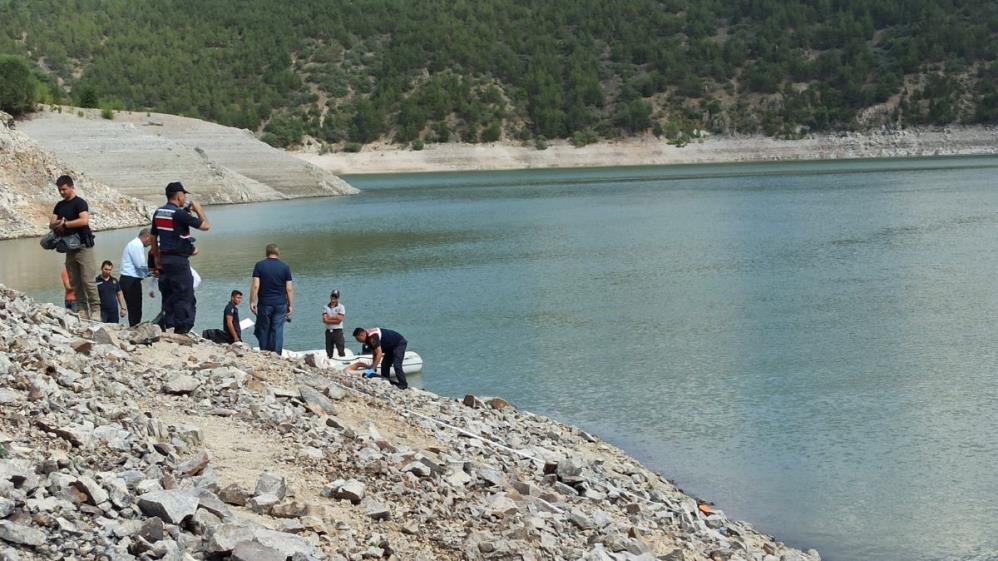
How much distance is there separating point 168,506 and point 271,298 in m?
7.85

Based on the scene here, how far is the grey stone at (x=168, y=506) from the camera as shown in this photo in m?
7.59

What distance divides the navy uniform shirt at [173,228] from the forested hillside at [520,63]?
11408 cm

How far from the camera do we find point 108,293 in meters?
17.0

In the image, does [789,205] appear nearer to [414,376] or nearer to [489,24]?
[414,376]

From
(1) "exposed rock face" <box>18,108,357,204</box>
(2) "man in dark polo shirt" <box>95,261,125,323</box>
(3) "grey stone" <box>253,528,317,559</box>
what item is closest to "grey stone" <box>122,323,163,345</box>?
(2) "man in dark polo shirt" <box>95,261,125,323</box>

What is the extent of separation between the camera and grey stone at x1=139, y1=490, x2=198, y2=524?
7594mm

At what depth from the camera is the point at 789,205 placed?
59406mm

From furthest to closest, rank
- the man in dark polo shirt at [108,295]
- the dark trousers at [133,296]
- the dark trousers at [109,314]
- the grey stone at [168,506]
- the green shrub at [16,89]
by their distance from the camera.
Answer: the green shrub at [16,89], the man in dark polo shirt at [108,295], the dark trousers at [109,314], the dark trousers at [133,296], the grey stone at [168,506]

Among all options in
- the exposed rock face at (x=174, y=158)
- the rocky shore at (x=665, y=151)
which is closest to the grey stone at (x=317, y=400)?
the exposed rock face at (x=174, y=158)

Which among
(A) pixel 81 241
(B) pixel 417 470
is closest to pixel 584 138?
(A) pixel 81 241

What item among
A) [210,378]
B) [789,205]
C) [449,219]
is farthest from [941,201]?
[210,378]

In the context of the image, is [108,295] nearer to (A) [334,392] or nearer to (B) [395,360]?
(B) [395,360]

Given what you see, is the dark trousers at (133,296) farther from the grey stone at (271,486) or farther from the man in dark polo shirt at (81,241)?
the grey stone at (271,486)

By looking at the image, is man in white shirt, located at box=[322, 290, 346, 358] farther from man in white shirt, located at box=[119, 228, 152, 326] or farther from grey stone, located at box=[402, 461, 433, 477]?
grey stone, located at box=[402, 461, 433, 477]
